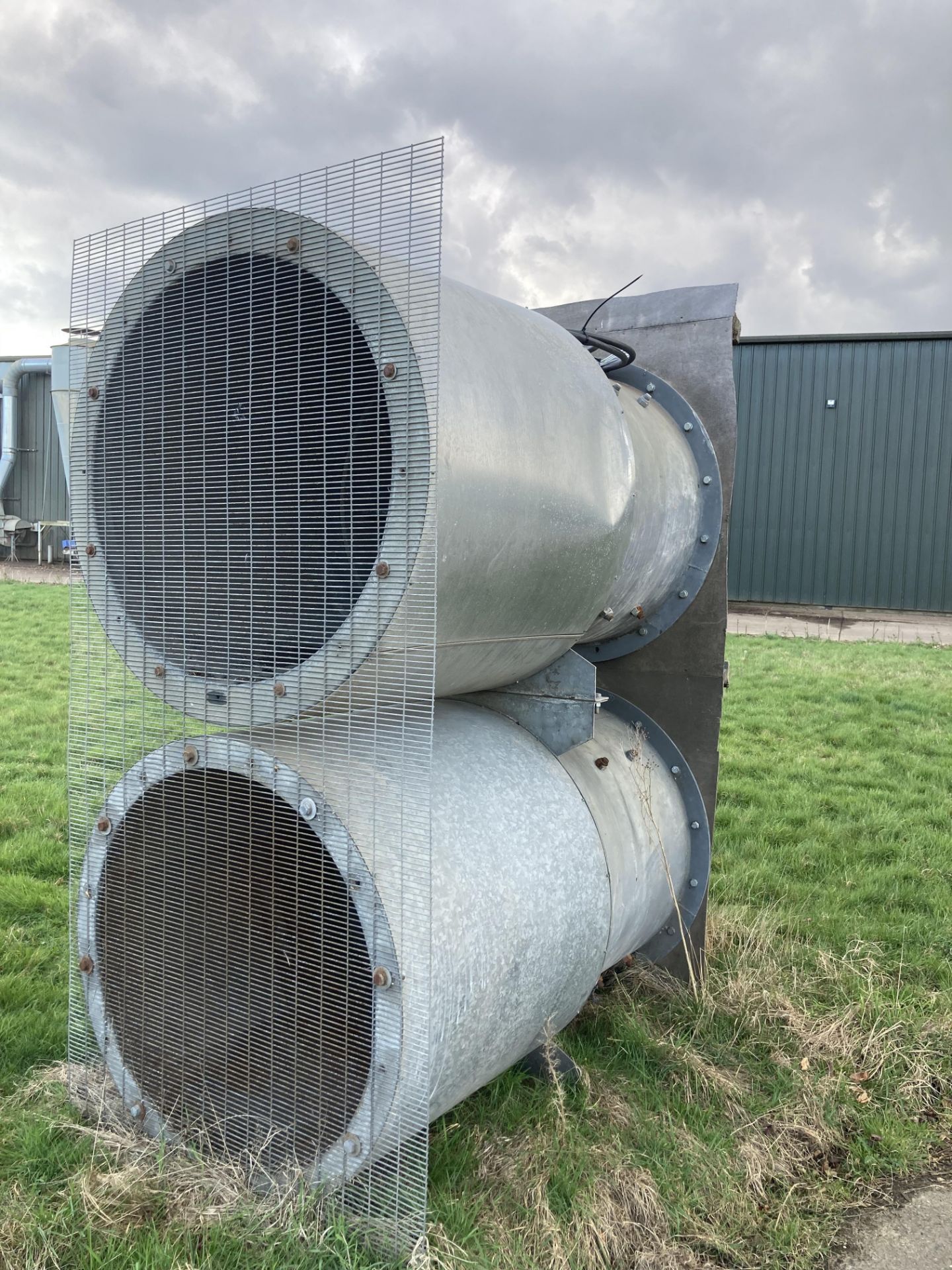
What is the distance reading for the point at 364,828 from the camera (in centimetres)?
200

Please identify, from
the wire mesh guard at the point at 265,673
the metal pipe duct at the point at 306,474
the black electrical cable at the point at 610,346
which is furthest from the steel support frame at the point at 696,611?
the wire mesh guard at the point at 265,673

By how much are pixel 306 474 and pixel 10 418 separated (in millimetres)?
22239

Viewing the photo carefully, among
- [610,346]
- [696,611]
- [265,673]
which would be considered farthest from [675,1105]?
[610,346]

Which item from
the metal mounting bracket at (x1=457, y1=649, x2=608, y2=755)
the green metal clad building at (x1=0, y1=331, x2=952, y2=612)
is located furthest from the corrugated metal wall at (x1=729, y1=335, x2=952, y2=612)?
the metal mounting bracket at (x1=457, y1=649, x2=608, y2=755)

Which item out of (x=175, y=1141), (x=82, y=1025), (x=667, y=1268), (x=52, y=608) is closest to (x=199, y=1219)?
(x=175, y=1141)

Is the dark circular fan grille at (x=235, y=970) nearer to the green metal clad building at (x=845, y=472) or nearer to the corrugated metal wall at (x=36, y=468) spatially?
the green metal clad building at (x=845, y=472)

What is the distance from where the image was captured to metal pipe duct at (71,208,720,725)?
6.42 feet

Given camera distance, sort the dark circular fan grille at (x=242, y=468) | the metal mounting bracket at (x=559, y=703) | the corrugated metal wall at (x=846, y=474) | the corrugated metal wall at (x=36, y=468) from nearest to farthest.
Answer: the dark circular fan grille at (x=242, y=468) < the metal mounting bracket at (x=559, y=703) < the corrugated metal wall at (x=846, y=474) < the corrugated metal wall at (x=36, y=468)

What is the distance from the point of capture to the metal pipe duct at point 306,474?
77.0 inches

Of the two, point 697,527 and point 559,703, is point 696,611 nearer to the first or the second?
point 697,527

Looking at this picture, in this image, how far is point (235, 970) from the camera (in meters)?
2.25

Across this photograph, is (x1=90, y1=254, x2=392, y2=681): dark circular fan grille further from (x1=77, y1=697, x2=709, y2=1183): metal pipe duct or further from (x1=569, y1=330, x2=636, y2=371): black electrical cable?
(x1=569, y1=330, x2=636, y2=371): black electrical cable

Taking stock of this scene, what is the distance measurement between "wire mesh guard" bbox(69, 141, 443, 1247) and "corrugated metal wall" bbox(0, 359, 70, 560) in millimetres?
21024

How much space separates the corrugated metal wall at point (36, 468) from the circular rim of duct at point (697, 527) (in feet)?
67.3
